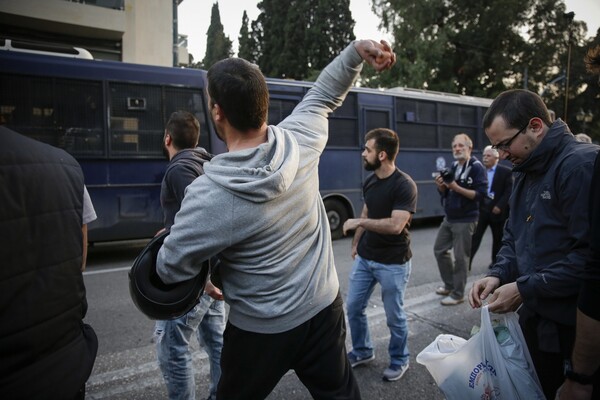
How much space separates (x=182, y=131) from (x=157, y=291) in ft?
5.00

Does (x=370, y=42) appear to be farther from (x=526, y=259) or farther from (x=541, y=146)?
(x=526, y=259)

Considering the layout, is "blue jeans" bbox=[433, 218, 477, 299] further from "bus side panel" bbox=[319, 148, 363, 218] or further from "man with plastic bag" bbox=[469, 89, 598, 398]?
"bus side panel" bbox=[319, 148, 363, 218]

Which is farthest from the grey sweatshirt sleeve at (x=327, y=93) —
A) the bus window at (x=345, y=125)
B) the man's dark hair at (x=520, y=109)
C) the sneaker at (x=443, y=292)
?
the bus window at (x=345, y=125)

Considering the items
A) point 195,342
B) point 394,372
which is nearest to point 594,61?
point 394,372

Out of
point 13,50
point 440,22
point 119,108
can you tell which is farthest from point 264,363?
point 440,22

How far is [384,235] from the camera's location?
11.0ft

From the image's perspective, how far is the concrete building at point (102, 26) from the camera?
1370 cm

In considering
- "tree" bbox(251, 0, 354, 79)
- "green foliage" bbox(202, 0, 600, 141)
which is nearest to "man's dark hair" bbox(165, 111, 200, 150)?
"green foliage" bbox(202, 0, 600, 141)

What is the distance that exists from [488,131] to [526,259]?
2.03ft

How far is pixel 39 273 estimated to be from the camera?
4.47 ft

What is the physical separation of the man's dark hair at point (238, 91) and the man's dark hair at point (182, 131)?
50.9 inches

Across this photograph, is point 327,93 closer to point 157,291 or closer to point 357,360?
point 157,291

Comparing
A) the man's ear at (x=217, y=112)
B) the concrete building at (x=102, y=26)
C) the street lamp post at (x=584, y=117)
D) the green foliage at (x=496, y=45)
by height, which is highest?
the green foliage at (x=496, y=45)

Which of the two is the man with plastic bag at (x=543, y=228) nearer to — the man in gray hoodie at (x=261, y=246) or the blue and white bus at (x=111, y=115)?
the man in gray hoodie at (x=261, y=246)
